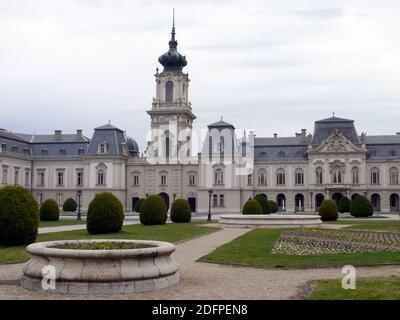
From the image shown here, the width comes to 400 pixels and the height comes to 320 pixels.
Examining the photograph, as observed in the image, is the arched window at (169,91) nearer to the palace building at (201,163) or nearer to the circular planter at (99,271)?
the palace building at (201,163)

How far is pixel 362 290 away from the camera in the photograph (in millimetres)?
10242

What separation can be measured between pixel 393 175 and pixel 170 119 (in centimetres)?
2617

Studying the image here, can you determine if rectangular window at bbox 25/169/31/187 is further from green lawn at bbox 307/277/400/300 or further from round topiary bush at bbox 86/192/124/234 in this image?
green lawn at bbox 307/277/400/300

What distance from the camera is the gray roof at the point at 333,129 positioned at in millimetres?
62375

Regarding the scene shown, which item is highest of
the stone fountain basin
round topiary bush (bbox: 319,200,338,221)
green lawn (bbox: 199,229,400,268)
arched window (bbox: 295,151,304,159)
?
arched window (bbox: 295,151,304,159)

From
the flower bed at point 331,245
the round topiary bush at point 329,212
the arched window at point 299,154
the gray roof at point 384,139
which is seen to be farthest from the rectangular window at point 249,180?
the flower bed at point 331,245

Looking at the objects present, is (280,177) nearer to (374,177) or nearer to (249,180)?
(249,180)

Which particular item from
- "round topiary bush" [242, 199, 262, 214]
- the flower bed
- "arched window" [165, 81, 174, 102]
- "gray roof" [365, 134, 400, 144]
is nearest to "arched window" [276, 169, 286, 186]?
"gray roof" [365, 134, 400, 144]

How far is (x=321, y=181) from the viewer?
62688 mm

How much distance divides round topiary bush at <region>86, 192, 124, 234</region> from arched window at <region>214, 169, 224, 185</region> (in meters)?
37.8

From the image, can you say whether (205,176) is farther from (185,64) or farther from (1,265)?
(1,265)

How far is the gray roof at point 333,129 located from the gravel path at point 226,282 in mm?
49610

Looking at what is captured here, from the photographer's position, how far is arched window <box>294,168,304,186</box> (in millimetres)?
64125

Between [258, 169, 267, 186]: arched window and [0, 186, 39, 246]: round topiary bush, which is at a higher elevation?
[258, 169, 267, 186]: arched window
